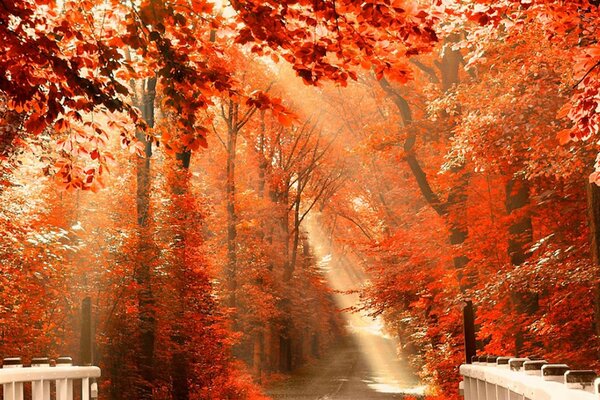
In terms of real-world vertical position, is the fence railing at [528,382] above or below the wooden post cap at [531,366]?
below

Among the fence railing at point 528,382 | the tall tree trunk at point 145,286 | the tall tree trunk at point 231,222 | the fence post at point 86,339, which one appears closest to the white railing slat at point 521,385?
the fence railing at point 528,382

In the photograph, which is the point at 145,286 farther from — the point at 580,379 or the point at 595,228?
the point at 580,379

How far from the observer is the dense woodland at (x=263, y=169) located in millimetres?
7215

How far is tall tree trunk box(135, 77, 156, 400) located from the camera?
832 inches

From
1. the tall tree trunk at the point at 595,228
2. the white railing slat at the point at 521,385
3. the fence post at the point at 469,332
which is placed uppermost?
the tall tree trunk at the point at 595,228

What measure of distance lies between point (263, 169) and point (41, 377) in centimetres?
3204

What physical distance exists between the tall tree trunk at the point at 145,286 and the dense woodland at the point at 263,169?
0.23ft

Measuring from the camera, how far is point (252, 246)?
34938 mm

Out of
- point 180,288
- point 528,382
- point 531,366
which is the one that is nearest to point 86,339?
point 180,288

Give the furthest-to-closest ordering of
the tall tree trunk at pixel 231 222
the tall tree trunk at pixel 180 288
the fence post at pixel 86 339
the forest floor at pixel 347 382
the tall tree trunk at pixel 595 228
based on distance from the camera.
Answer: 1. the tall tree trunk at pixel 231 222
2. the forest floor at pixel 347 382
3. the tall tree trunk at pixel 180 288
4. the fence post at pixel 86 339
5. the tall tree trunk at pixel 595 228

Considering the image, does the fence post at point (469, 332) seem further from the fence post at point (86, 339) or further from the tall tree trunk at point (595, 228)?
the fence post at point (86, 339)

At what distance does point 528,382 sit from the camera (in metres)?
4.72

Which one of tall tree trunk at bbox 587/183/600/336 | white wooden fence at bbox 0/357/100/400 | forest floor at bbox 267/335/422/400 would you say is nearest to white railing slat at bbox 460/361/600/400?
white wooden fence at bbox 0/357/100/400

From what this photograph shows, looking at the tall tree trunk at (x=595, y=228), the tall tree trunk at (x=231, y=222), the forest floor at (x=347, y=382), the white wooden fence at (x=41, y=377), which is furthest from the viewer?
the tall tree trunk at (x=231, y=222)
